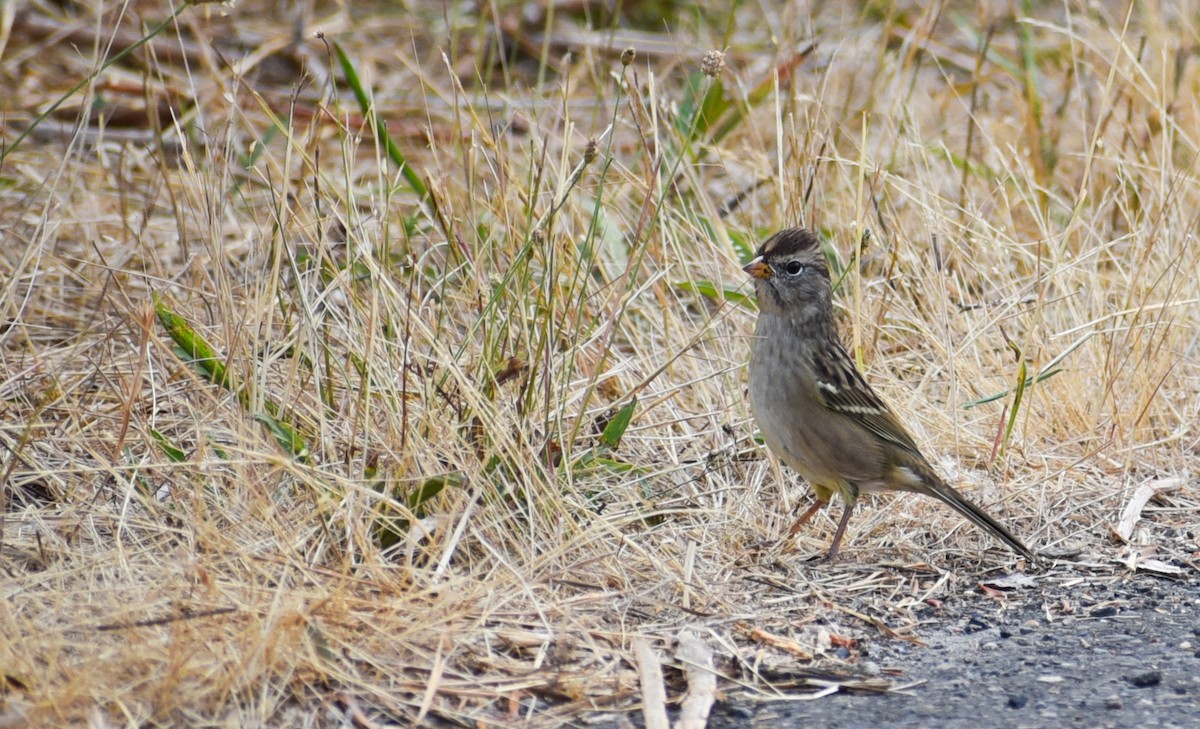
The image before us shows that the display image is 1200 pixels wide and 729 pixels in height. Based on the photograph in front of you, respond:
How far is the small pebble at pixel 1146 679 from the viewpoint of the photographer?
11.4 ft

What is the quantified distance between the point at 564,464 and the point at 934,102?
417cm

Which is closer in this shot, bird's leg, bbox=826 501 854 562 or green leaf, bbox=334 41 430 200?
bird's leg, bbox=826 501 854 562

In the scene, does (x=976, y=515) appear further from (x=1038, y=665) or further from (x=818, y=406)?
(x=1038, y=665)

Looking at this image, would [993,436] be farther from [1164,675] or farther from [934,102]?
[934,102]

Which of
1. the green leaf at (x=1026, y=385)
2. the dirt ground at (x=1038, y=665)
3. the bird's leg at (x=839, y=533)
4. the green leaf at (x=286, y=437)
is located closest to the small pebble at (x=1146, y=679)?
the dirt ground at (x=1038, y=665)

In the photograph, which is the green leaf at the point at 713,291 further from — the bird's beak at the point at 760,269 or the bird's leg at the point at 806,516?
the bird's leg at the point at 806,516

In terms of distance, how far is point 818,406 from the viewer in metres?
4.47

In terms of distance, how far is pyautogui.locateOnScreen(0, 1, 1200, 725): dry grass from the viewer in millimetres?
3318

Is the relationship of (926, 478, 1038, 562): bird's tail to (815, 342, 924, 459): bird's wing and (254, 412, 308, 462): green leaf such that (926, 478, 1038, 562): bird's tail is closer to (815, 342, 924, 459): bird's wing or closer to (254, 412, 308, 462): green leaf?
(815, 342, 924, 459): bird's wing

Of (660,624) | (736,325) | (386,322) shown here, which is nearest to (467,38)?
(736,325)

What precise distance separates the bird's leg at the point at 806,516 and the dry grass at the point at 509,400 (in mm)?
53

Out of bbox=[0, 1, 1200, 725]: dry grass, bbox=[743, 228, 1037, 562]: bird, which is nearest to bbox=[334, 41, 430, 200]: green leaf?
bbox=[0, 1, 1200, 725]: dry grass

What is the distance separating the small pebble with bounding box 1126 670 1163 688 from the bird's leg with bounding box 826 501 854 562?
0.98 metres

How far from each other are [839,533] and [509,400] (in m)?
1.06
